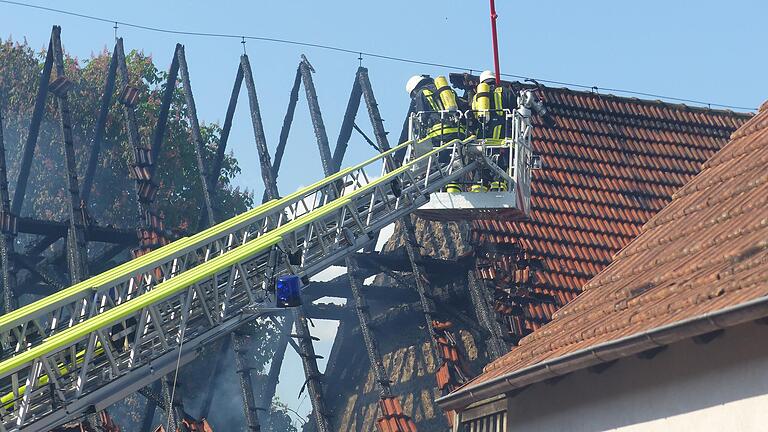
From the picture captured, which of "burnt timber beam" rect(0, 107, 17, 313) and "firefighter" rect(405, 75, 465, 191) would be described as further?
"burnt timber beam" rect(0, 107, 17, 313)

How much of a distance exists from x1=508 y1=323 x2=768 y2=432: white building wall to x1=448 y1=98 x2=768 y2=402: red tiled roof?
13.8 inches

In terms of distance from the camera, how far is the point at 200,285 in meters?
15.2

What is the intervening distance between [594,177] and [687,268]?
36.7ft

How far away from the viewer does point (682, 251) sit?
11891 mm

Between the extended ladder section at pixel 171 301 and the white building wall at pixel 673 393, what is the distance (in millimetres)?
4456

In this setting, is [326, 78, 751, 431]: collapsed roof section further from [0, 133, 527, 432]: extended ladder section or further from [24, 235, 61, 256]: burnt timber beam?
[24, 235, 61, 256]: burnt timber beam

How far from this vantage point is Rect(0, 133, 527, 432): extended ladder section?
13.7m

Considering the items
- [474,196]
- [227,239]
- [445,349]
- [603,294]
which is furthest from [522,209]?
[603,294]

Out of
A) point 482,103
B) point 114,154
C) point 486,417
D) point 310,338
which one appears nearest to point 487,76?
point 482,103

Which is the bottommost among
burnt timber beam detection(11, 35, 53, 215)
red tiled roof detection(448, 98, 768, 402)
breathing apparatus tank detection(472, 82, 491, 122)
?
red tiled roof detection(448, 98, 768, 402)

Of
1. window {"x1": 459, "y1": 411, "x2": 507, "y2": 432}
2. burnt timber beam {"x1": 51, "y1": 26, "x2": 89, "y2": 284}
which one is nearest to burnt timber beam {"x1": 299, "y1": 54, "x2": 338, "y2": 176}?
burnt timber beam {"x1": 51, "y1": 26, "x2": 89, "y2": 284}

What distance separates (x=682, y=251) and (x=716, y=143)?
12.4 m

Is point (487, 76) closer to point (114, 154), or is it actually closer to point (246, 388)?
point (246, 388)

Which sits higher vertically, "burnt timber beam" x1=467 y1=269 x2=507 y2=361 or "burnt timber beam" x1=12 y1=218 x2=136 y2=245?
"burnt timber beam" x1=12 y1=218 x2=136 y2=245
